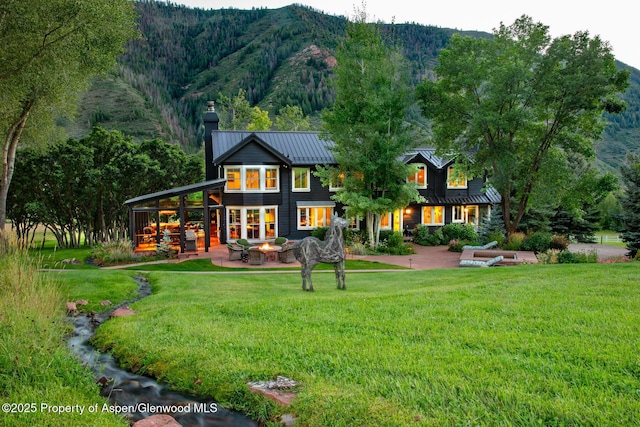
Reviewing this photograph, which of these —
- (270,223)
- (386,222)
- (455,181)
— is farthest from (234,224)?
(455,181)

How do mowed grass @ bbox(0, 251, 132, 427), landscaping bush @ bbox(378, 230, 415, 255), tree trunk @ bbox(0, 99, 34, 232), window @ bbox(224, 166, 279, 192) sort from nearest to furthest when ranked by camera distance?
mowed grass @ bbox(0, 251, 132, 427) → tree trunk @ bbox(0, 99, 34, 232) → landscaping bush @ bbox(378, 230, 415, 255) → window @ bbox(224, 166, 279, 192)

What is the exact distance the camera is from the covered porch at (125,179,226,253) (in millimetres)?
22281

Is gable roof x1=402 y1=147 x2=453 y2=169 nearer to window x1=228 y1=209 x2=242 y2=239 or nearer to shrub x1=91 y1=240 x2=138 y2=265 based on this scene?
window x1=228 y1=209 x2=242 y2=239

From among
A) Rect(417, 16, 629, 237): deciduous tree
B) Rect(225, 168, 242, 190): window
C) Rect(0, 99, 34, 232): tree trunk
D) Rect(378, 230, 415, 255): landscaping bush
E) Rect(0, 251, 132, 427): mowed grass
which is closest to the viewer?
Rect(0, 251, 132, 427): mowed grass

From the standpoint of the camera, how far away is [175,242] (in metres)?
24.5

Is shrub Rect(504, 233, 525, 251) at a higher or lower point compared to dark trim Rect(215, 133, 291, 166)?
lower

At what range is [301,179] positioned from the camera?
90.4ft

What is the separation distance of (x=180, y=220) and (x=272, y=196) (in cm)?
645

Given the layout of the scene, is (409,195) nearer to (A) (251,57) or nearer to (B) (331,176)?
(B) (331,176)

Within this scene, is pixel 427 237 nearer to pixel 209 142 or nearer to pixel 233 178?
pixel 233 178

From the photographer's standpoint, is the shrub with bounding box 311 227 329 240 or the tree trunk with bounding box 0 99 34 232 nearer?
the tree trunk with bounding box 0 99 34 232

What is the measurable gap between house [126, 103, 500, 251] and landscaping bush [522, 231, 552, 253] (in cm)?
657

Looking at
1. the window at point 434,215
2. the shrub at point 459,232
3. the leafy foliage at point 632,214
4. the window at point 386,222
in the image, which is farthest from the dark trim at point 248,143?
the leafy foliage at point 632,214

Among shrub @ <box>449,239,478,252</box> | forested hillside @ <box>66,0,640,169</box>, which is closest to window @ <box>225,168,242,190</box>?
shrub @ <box>449,239,478,252</box>
